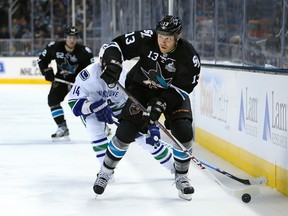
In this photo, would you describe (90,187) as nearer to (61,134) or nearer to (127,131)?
(127,131)

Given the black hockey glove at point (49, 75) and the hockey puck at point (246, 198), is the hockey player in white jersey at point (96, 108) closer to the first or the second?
the hockey puck at point (246, 198)

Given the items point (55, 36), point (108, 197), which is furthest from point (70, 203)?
point (55, 36)

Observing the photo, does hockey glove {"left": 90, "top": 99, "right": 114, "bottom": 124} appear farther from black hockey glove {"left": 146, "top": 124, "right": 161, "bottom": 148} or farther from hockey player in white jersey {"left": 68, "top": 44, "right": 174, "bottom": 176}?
black hockey glove {"left": 146, "top": 124, "right": 161, "bottom": 148}


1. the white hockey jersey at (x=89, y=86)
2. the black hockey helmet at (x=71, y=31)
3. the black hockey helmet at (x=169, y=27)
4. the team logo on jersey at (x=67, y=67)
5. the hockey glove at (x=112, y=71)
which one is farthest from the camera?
the team logo on jersey at (x=67, y=67)

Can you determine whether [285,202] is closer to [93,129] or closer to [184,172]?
[184,172]

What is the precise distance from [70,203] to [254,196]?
105cm

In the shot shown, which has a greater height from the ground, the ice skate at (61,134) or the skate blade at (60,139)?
the ice skate at (61,134)

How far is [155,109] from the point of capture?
4203 mm

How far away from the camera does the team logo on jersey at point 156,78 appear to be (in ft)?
14.1

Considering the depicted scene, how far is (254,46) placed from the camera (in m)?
5.84

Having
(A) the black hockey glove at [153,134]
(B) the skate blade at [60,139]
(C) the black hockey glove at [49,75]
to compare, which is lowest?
(B) the skate blade at [60,139]

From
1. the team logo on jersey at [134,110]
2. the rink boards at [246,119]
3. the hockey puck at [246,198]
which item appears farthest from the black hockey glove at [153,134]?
the rink boards at [246,119]

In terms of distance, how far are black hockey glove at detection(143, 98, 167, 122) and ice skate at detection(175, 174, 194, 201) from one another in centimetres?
47

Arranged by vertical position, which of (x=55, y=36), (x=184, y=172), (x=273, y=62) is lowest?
(x=55, y=36)
